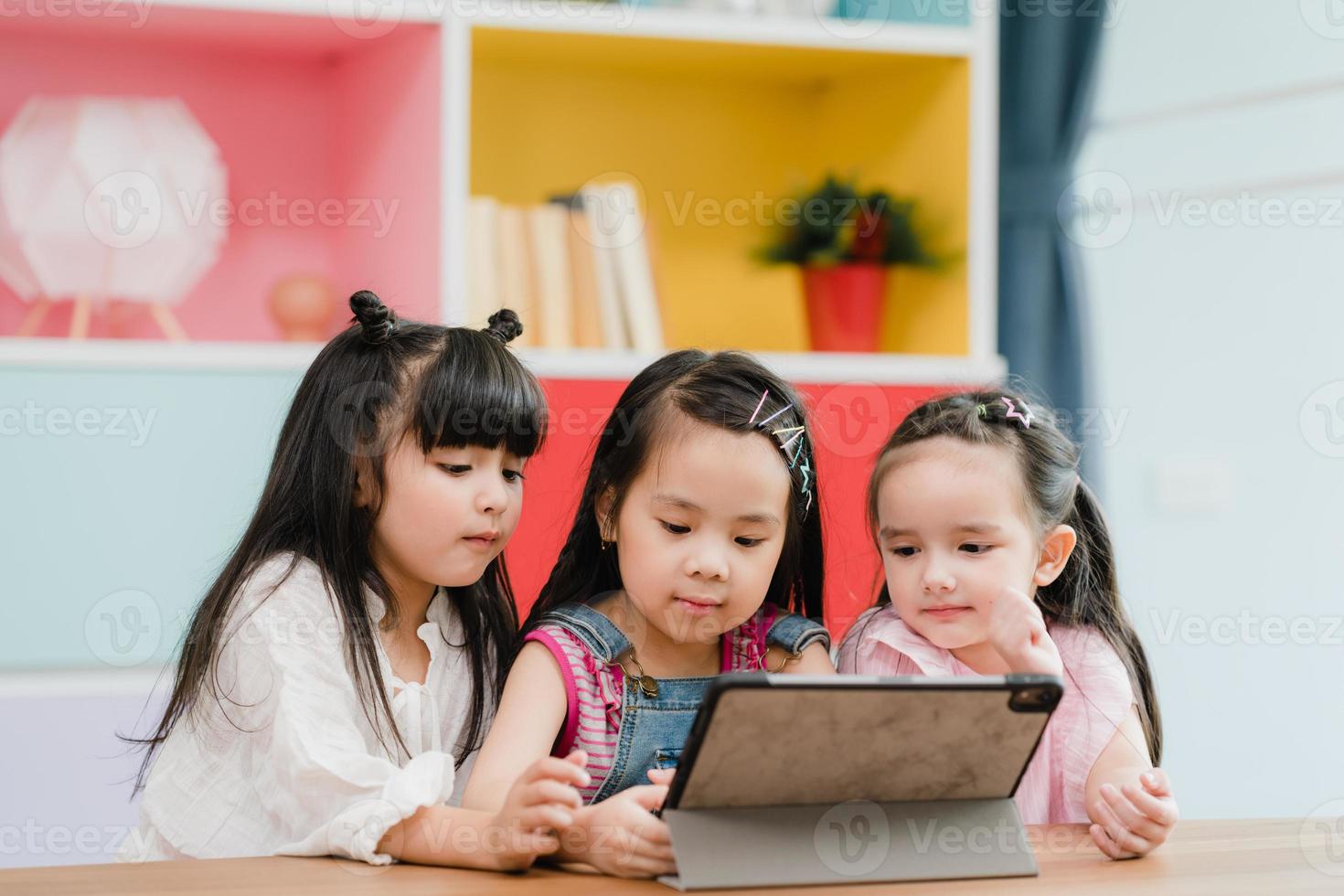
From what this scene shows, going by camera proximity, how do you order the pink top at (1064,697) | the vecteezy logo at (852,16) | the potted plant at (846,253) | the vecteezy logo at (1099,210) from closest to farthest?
the pink top at (1064,697) < the vecteezy logo at (852,16) < the potted plant at (846,253) < the vecteezy logo at (1099,210)

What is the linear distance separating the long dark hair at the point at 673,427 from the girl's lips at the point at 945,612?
11cm

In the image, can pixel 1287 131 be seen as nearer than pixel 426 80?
No

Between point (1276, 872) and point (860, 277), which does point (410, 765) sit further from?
point (860, 277)

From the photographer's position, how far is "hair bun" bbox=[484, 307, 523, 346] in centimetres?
132

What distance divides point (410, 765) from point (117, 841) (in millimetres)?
1123

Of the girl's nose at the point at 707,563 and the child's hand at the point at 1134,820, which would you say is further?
the girl's nose at the point at 707,563

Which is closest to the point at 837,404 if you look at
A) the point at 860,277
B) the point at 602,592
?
the point at 860,277

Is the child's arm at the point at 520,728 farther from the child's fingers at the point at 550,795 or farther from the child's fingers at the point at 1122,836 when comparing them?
the child's fingers at the point at 1122,836

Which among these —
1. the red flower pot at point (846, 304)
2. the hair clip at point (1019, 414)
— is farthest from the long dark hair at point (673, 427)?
the red flower pot at point (846, 304)

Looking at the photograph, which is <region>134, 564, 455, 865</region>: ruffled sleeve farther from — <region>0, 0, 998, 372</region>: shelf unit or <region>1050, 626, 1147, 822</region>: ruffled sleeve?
<region>0, 0, 998, 372</region>: shelf unit

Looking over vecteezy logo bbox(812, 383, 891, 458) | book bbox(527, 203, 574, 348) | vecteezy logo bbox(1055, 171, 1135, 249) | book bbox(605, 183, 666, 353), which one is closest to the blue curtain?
vecteezy logo bbox(1055, 171, 1135, 249)

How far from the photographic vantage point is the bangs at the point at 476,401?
1.19 metres

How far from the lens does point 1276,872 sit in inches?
36.0

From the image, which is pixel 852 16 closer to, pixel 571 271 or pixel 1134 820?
pixel 571 271
